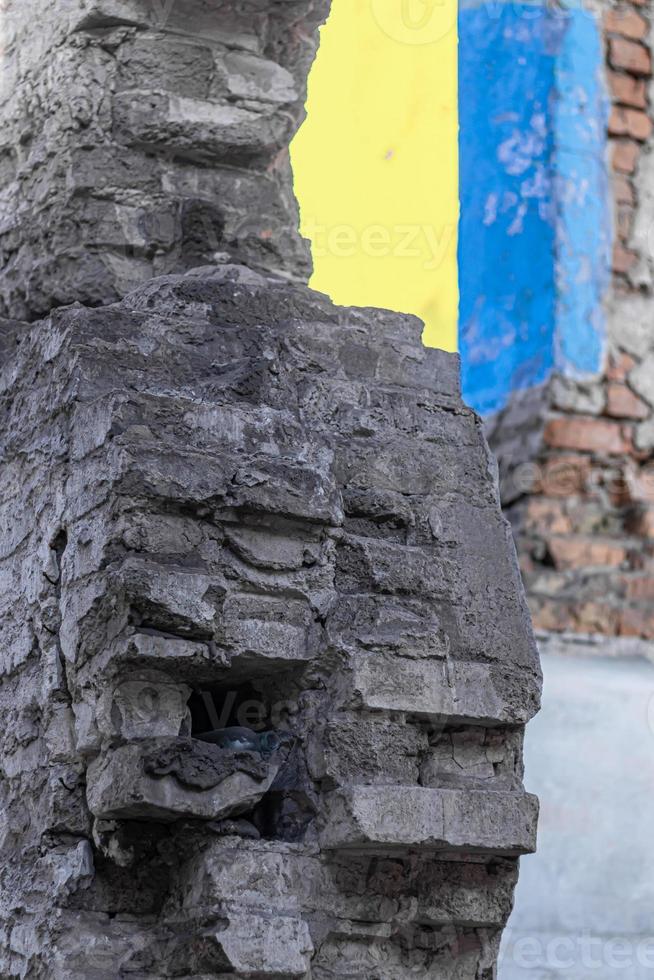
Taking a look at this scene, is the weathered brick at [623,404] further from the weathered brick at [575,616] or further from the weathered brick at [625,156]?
the weathered brick at [625,156]

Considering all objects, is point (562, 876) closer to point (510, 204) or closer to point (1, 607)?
point (1, 607)

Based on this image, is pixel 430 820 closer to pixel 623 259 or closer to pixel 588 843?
pixel 588 843

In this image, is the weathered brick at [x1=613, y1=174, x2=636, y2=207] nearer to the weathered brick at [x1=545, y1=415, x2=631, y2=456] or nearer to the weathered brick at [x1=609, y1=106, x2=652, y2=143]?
the weathered brick at [x1=609, y1=106, x2=652, y2=143]

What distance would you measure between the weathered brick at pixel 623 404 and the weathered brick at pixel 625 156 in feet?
3.21

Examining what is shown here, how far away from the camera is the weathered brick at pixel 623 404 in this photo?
6.86 m

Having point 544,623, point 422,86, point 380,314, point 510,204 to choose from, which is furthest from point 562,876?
point 422,86

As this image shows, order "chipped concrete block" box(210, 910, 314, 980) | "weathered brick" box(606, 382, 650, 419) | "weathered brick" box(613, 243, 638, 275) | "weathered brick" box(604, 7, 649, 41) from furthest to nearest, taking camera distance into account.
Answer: "weathered brick" box(604, 7, 649, 41) → "weathered brick" box(613, 243, 638, 275) → "weathered brick" box(606, 382, 650, 419) → "chipped concrete block" box(210, 910, 314, 980)

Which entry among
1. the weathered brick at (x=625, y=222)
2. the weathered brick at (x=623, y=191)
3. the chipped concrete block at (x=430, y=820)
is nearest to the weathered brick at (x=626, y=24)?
the weathered brick at (x=623, y=191)

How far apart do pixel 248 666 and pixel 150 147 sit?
5.16 feet

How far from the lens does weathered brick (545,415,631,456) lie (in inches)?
265

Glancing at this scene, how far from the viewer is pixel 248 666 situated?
296 centimetres

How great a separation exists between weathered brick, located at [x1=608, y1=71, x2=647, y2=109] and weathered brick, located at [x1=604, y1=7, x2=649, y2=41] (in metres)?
0.19

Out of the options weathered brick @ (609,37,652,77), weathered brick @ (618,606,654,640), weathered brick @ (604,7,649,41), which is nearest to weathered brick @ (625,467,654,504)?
weathered brick @ (618,606,654,640)

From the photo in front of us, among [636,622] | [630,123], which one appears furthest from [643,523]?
[630,123]
